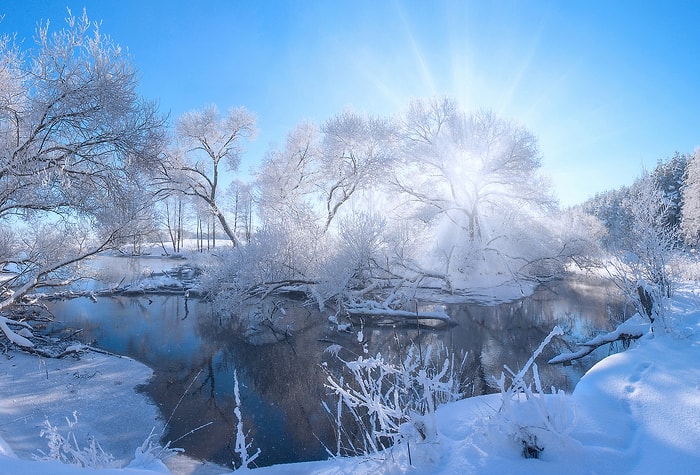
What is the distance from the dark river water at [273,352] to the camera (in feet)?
18.5

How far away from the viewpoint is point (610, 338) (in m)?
7.27

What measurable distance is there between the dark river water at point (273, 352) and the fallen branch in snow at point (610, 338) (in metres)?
0.31

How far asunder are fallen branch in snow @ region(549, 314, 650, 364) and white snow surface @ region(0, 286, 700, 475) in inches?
36.2

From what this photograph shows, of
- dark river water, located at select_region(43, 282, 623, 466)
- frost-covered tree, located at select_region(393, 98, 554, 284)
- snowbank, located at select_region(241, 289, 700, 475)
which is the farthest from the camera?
frost-covered tree, located at select_region(393, 98, 554, 284)

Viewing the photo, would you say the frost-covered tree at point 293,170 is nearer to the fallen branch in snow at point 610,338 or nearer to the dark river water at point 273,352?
the dark river water at point 273,352

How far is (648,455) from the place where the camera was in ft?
7.29

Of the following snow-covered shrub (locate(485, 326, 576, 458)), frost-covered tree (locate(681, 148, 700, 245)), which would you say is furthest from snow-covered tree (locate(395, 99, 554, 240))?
snow-covered shrub (locate(485, 326, 576, 458))

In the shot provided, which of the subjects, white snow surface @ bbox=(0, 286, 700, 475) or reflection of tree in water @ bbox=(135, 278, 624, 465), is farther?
reflection of tree in water @ bbox=(135, 278, 624, 465)

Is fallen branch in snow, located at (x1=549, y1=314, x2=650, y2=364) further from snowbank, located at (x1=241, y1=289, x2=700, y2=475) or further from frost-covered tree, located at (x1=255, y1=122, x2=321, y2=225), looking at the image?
frost-covered tree, located at (x1=255, y1=122, x2=321, y2=225)

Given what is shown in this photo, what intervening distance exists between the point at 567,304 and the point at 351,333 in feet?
30.3

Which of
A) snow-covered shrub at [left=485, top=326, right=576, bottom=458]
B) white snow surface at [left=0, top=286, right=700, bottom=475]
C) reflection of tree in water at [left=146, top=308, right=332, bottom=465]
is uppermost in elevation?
snow-covered shrub at [left=485, top=326, right=576, bottom=458]

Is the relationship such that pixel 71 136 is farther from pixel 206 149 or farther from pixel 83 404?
pixel 206 149

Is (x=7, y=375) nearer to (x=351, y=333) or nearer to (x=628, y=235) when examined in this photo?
(x=351, y=333)

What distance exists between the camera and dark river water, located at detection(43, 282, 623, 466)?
223 inches
